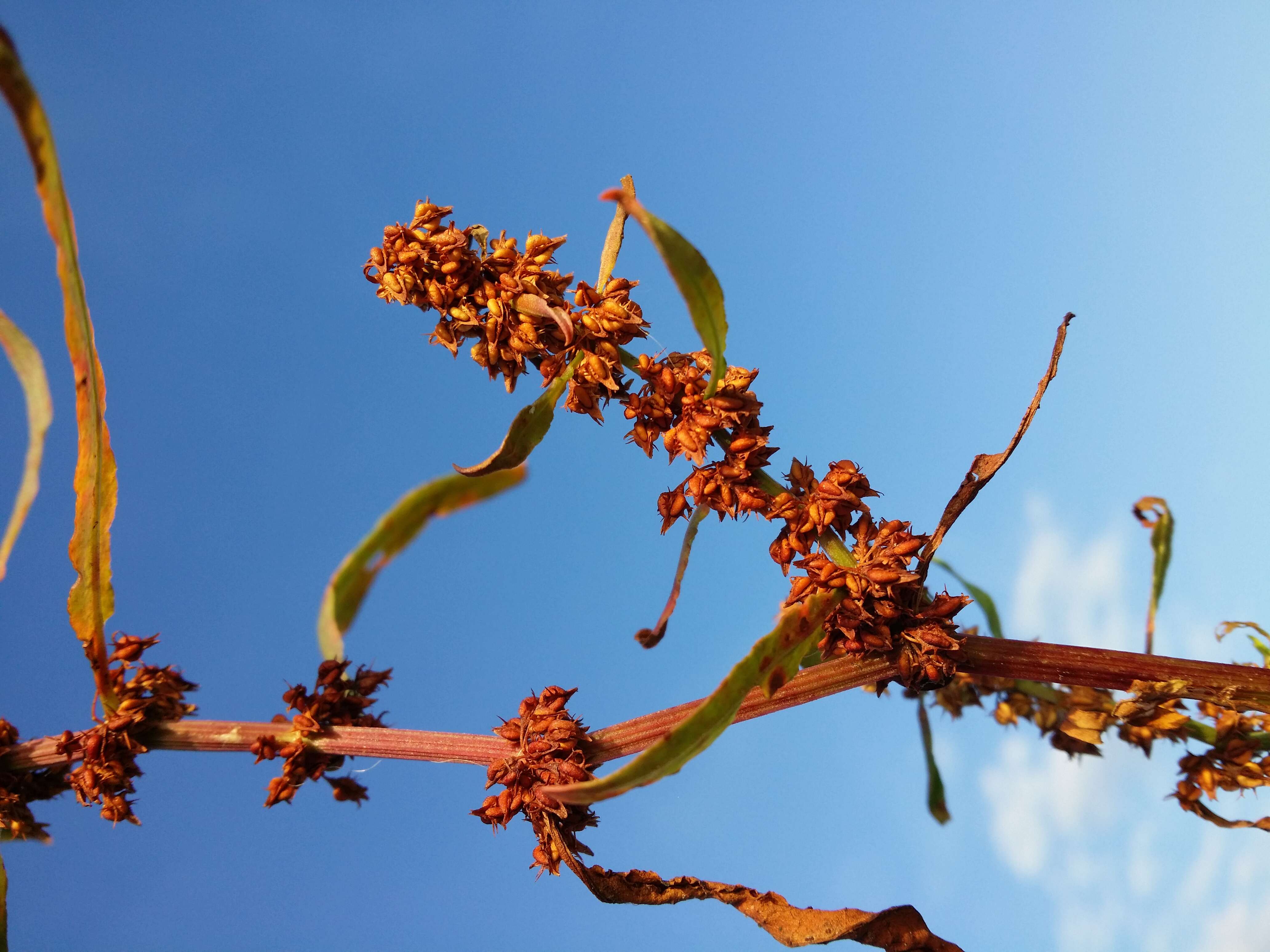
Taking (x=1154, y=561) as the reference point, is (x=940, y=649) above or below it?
below

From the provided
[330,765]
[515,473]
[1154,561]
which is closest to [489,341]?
[515,473]

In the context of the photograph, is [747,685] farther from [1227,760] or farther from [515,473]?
[1227,760]

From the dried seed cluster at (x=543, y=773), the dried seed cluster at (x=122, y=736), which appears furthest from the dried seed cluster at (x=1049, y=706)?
the dried seed cluster at (x=122, y=736)

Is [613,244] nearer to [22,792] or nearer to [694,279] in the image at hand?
[694,279]

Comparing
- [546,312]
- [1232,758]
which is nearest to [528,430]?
[546,312]

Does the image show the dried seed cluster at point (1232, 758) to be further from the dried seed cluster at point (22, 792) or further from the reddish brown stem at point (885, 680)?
the dried seed cluster at point (22, 792)

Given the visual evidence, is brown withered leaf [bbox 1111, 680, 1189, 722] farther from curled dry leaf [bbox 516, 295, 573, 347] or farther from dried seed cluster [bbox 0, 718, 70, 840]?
dried seed cluster [bbox 0, 718, 70, 840]
